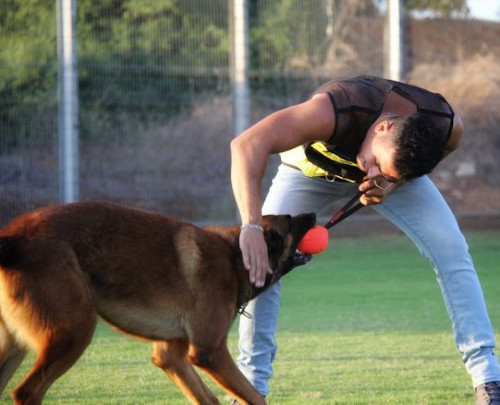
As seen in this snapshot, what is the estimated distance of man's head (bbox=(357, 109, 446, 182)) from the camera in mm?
4770

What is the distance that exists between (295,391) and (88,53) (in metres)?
10.5

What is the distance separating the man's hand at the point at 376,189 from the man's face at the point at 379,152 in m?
0.10

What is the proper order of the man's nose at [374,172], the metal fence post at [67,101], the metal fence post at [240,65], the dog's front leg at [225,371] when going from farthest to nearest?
the metal fence post at [240,65] < the metal fence post at [67,101] < the man's nose at [374,172] < the dog's front leg at [225,371]

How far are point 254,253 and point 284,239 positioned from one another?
1.65 feet

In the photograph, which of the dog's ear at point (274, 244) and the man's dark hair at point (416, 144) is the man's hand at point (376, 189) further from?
the dog's ear at point (274, 244)

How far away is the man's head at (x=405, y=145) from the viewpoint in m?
4.77

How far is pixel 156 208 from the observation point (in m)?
16.2

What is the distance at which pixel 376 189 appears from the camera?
5320 mm

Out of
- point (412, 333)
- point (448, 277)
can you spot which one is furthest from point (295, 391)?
point (412, 333)

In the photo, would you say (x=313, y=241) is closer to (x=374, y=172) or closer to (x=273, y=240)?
(x=273, y=240)

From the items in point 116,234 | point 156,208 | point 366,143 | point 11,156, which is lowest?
point 156,208

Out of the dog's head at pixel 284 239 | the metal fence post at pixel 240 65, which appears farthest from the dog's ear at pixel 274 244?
the metal fence post at pixel 240 65

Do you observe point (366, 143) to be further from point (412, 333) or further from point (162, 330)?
point (412, 333)

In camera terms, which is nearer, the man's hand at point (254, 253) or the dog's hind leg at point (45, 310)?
the dog's hind leg at point (45, 310)
